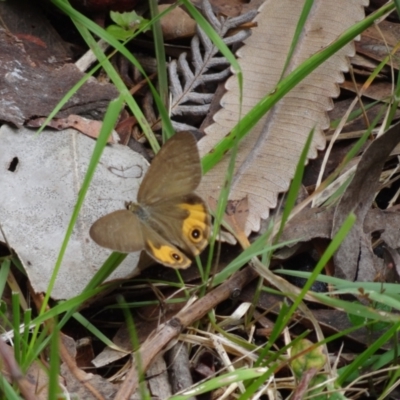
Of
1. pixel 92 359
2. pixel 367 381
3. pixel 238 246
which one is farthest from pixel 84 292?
pixel 367 381

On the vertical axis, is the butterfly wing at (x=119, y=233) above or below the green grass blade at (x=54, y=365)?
below

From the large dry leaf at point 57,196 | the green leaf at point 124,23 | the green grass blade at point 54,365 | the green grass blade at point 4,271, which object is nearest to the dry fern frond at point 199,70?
the green leaf at point 124,23

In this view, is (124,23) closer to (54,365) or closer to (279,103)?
(279,103)

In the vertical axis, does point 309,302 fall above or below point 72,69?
below

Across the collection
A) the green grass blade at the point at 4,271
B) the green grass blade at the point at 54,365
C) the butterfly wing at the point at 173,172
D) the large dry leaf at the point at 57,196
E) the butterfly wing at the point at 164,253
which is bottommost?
the green grass blade at the point at 4,271

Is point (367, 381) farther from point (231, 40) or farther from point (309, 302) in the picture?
point (231, 40)

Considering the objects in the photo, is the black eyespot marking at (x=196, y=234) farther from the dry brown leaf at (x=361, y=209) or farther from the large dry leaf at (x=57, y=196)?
the dry brown leaf at (x=361, y=209)

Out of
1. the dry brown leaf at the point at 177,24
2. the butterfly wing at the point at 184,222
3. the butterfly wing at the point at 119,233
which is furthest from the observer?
the dry brown leaf at the point at 177,24
